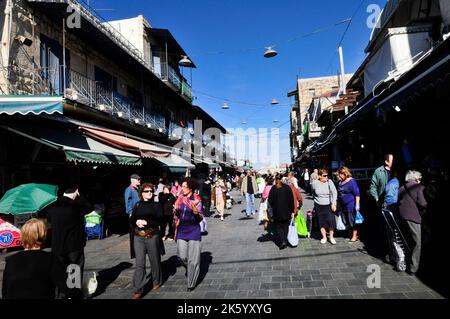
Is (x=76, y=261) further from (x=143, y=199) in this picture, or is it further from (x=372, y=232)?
(x=372, y=232)

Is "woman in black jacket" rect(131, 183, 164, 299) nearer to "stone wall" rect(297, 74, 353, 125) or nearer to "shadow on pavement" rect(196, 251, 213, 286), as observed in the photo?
"shadow on pavement" rect(196, 251, 213, 286)

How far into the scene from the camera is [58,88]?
35.4 feet

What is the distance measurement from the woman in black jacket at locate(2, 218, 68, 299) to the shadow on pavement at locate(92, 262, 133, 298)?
2230mm

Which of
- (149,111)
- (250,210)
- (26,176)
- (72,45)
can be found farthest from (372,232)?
(149,111)

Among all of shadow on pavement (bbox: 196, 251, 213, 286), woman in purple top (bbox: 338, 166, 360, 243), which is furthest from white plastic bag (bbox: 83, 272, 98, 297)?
woman in purple top (bbox: 338, 166, 360, 243)

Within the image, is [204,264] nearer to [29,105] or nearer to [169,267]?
[169,267]

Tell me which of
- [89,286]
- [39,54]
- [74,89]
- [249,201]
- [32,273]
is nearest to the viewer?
[32,273]

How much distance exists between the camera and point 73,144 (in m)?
8.17

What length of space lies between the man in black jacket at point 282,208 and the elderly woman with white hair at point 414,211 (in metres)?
2.53

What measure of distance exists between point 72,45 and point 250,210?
957 cm

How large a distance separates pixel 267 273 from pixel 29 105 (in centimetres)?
622

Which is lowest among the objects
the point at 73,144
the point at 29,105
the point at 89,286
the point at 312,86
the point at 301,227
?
the point at 89,286

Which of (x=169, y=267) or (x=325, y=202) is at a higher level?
(x=325, y=202)

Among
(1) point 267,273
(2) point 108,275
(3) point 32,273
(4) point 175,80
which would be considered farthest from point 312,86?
(3) point 32,273
